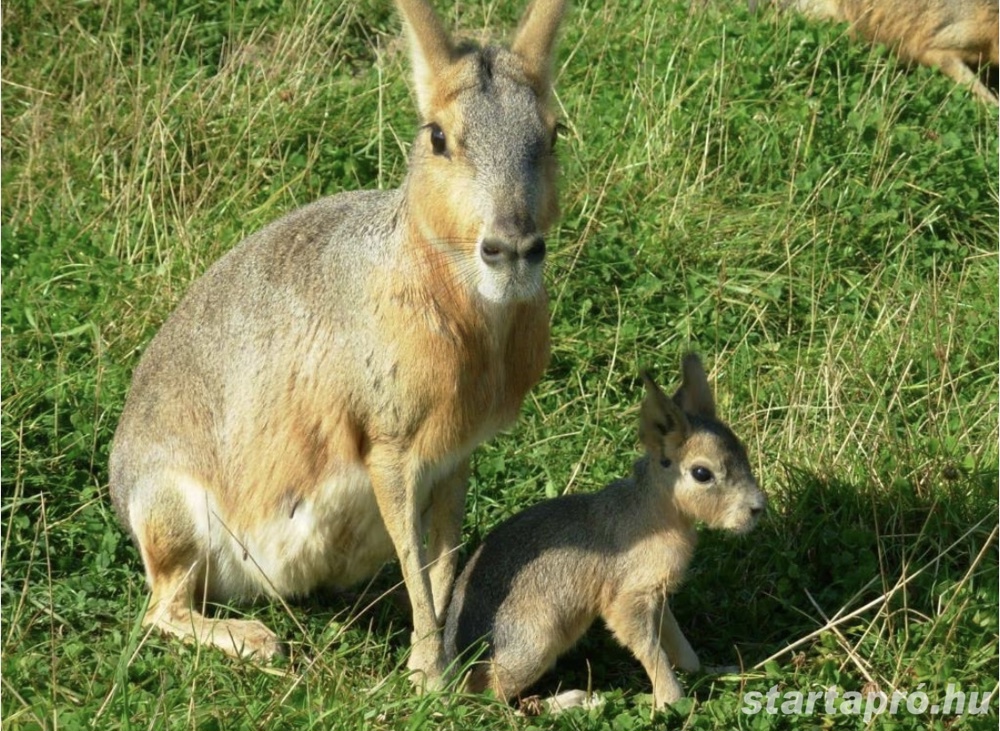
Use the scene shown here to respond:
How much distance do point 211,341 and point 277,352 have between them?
35 cm

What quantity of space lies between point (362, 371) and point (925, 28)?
202 inches

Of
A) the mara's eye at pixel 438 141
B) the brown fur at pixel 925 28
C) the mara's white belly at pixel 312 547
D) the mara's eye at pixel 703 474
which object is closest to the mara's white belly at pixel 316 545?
the mara's white belly at pixel 312 547

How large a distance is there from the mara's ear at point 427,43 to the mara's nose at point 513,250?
61 cm

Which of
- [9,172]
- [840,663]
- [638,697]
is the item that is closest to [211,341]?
[638,697]

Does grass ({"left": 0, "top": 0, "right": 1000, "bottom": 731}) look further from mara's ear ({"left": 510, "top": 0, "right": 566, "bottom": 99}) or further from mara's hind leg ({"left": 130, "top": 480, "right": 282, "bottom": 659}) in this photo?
mara's ear ({"left": 510, "top": 0, "right": 566, "bottom": 99})

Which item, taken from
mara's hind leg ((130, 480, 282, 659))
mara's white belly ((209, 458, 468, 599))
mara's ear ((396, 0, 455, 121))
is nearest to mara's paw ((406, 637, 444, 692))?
mara's white belly ((209, 458, 468, 599))

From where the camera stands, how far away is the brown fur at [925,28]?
8.56 metres

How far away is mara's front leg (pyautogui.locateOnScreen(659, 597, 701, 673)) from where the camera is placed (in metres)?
5.04

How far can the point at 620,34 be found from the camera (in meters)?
8.41

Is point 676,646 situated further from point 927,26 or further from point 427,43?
point 927,26

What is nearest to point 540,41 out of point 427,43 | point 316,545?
point 427,43

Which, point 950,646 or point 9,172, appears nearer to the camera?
point 950,646

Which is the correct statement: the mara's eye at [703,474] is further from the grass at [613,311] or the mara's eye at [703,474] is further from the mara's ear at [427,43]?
the mara's ear at [427,43]

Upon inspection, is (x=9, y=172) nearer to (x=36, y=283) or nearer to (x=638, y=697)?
(x=36, y=283)
